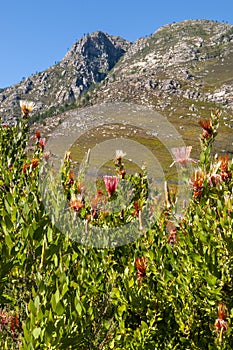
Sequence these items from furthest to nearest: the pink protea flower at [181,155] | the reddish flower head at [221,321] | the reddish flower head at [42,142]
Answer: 1. the reddish flower head at [42,142]
2. the pink protea flower at [181,155]
3. the reddish flower head at [221,321]

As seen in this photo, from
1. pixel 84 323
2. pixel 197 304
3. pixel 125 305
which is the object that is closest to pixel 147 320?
pixel 125 305

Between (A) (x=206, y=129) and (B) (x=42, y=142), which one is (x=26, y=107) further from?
(A) (x=206, y=129)

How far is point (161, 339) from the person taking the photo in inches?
134

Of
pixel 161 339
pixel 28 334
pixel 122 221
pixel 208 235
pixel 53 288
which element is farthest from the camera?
pixel 122 221

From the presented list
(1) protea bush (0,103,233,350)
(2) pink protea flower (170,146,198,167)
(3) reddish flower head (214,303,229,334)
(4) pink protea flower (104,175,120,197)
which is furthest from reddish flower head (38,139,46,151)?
(3) reddish flower head (214,303,229,334)

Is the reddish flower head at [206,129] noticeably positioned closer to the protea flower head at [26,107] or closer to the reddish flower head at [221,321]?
the reddish flower head at [221,321]

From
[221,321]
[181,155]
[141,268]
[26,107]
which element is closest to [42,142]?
[26,107]

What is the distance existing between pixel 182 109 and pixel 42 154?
158m

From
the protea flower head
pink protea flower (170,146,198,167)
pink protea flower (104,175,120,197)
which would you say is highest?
the protea flower head

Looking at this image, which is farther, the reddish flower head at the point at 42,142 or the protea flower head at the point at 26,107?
the protea flower head at the point at 26,107

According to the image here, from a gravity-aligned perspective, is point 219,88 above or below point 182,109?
above

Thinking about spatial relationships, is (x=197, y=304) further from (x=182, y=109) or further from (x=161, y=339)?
(x=182, y=109)

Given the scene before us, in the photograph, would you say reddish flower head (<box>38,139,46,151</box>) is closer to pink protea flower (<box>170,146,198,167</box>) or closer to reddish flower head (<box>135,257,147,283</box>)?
pink protea flower (<box>170,146,198,167</box>)

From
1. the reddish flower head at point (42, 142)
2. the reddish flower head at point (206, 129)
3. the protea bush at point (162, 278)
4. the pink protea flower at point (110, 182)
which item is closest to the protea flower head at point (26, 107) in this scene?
the reddish flower head at point (42, 142)
